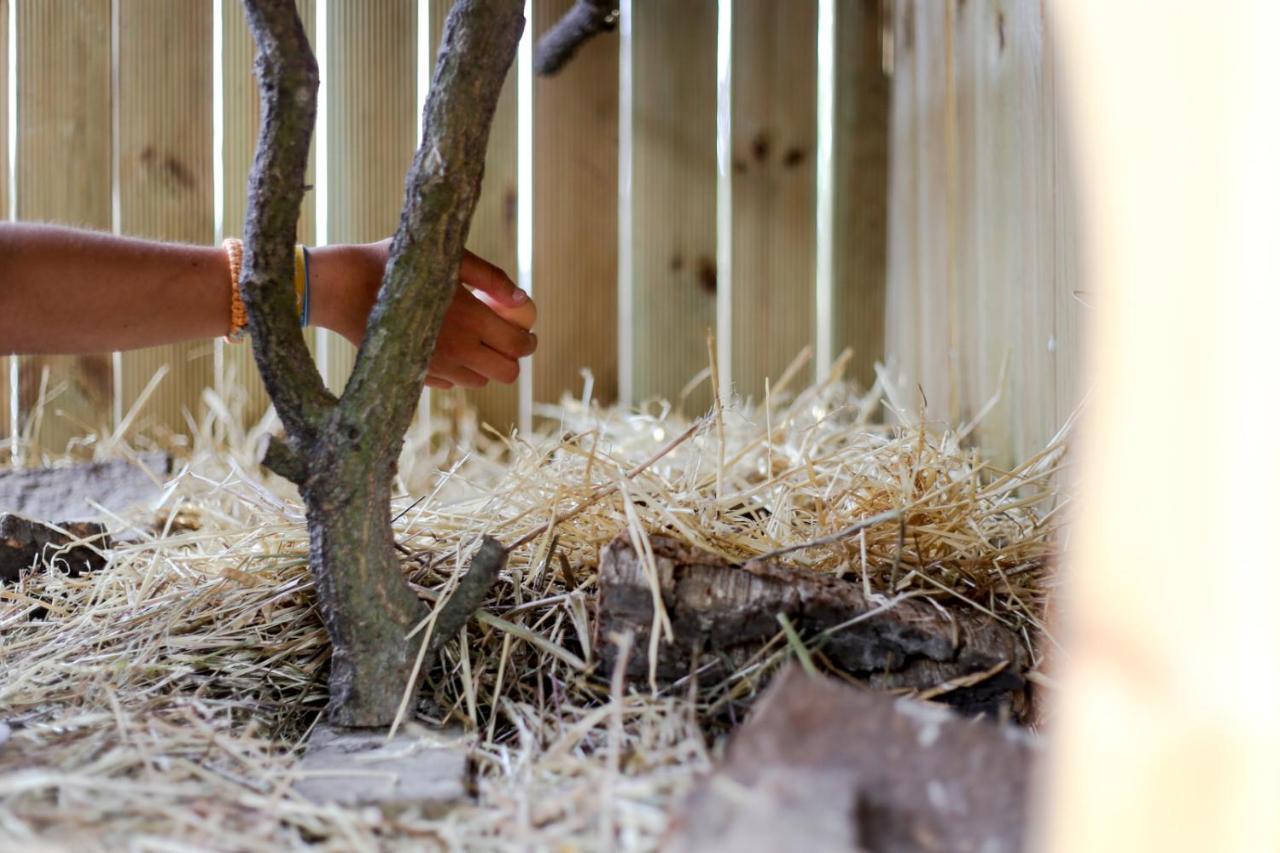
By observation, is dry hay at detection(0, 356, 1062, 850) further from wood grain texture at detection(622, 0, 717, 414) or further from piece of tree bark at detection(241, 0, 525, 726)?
wood grain texture at detection(622, 0, 717, 414)

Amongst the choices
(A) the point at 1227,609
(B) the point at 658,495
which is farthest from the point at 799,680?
(B) the point at 658,495

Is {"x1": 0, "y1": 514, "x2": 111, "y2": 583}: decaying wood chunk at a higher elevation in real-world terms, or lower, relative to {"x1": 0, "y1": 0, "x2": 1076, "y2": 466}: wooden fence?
lower

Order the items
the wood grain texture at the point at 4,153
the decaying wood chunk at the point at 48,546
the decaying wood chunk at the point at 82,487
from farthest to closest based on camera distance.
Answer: the wood grain texture at the point at 4,153, the decaying wood chunk at the point at 82,487, the decaying wood chunk at the point at 48,546

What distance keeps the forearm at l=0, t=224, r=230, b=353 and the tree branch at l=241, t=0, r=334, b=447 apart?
24 centimetres

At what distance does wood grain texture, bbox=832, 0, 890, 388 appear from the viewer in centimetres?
269

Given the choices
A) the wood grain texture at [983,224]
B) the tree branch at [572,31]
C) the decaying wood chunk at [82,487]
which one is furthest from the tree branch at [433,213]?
the tree branch at [572,31]

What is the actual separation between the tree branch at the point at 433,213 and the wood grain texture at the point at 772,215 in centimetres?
173

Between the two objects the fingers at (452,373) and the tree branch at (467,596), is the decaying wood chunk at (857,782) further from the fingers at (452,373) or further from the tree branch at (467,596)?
the fingers at (452,373)

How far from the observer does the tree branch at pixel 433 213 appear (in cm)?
100

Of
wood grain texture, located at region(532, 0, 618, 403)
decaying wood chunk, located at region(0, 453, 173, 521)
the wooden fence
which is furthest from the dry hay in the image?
wood grain texture, located at region(532, 0, 618, 403)

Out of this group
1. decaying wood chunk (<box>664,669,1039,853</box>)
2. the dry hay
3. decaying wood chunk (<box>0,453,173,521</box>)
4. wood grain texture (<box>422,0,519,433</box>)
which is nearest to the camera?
decaying wood chunk (<box>664,669,1039,853</box>)

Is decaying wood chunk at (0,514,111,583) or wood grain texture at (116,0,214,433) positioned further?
wood grain texture at (116,0,214,433)

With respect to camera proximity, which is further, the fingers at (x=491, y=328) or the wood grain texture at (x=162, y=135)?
the wood grain texture at (x=162, y=135)

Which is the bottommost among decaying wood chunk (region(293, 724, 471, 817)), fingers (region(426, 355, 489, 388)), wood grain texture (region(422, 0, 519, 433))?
decaying wood chunk (region(293, 724, 471, 817))
